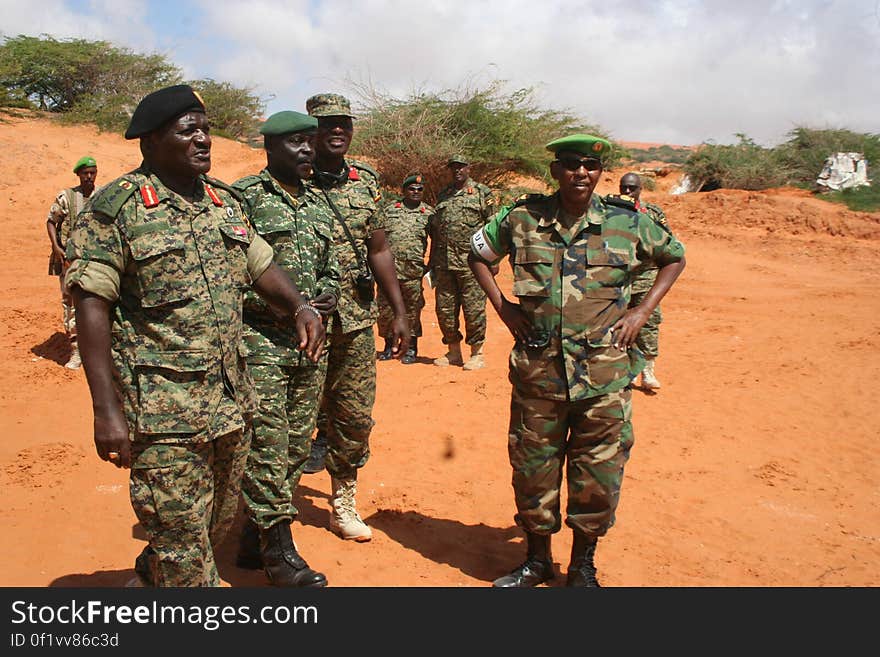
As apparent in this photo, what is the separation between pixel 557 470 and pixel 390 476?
212cm

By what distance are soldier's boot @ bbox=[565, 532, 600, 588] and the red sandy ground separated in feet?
1.32

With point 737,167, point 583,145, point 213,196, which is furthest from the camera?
point 737,167

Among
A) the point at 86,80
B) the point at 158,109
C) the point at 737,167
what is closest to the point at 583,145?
the point at 158,109

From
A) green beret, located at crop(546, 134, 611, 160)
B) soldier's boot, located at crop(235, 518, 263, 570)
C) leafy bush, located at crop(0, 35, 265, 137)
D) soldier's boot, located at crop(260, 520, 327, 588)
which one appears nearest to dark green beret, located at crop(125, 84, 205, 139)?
green beret, located at crop(546, 134, 611, 160)

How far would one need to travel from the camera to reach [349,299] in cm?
408

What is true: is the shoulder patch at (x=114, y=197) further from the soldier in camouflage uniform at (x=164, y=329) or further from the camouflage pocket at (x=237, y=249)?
the camouflage pocket at (x=237, y=249)

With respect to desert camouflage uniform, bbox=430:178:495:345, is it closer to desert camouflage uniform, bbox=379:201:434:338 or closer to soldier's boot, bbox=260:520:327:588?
desert camouflage uniform, bbox=379:201:434:338

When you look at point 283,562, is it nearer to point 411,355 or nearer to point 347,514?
point 347,514

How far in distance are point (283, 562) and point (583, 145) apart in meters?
2.46

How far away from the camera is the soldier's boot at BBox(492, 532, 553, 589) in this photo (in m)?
3.85

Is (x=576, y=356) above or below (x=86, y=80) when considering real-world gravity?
below

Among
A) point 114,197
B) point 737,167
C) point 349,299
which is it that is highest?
point 737,167

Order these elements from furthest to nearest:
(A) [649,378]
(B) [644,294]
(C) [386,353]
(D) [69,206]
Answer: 1. (C) [386,353]
2. (A) [649,378]
3. (B) [644,294]
4. (D) [69,206]

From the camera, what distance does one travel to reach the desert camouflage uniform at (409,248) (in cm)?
933
